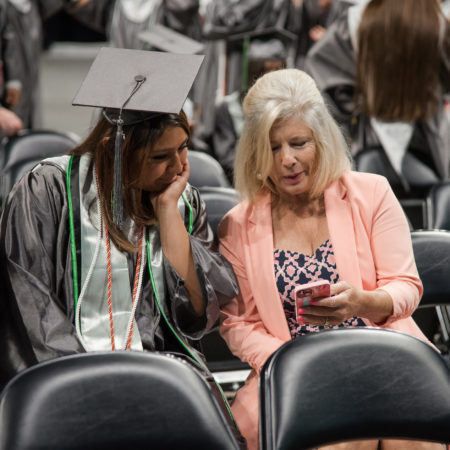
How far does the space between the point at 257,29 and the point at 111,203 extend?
4560 millimetres

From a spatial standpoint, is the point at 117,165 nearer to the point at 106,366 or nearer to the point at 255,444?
the point at 106,366

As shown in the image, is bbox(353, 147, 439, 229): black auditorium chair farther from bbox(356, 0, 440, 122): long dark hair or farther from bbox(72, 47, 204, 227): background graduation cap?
bbox(72, 47, 204, 227): background graduation cap

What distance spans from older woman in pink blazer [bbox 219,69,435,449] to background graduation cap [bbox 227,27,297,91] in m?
3.40

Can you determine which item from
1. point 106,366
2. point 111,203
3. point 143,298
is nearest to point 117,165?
point 111,203

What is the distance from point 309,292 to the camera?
6.58 feet

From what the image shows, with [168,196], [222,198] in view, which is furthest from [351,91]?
[168,196]

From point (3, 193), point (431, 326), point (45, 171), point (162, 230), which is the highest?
point (45, 171)

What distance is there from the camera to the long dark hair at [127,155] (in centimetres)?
212

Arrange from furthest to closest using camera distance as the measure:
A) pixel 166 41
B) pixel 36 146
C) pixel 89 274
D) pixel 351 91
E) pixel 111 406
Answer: pixel 351 91, pixel 166 41, pixel 36 146, pixel 89 274, pixel 111 406

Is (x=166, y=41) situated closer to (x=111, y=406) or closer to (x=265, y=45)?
(x=265, y=45)

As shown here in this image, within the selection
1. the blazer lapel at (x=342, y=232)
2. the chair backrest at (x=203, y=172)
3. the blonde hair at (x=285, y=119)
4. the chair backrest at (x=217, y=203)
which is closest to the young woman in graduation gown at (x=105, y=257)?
the blonde hair at (x=285, y=119)

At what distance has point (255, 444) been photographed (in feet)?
6.99

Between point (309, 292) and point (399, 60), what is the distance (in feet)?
8.24

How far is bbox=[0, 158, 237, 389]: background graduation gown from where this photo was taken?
2.03 meters
